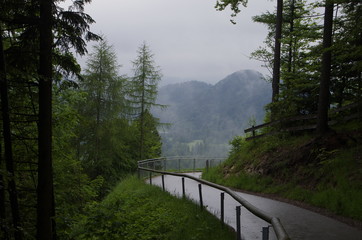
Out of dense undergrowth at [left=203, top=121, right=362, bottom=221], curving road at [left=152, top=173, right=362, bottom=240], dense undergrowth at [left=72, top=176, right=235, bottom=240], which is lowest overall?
dense undergrowth at [left=72, top=176, right=235, bottom=240]

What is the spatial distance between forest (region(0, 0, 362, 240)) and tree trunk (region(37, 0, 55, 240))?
0.02m

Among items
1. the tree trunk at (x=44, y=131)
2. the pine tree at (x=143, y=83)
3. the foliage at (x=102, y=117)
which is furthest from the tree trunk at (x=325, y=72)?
the pine tree at (x=143, y=83)

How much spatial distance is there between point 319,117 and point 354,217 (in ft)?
19.3

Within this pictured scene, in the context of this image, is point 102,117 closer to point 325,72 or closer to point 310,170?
point 325,72

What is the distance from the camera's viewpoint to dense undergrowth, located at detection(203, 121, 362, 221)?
9.50 m

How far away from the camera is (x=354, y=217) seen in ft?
27.3

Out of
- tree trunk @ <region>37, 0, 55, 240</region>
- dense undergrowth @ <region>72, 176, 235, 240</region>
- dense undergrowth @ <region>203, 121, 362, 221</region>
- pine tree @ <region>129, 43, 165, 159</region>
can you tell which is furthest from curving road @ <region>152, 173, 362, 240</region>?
pine tree @ <region>129, 43, 165, 159</region>

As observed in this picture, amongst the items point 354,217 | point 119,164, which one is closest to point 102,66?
point 119,164

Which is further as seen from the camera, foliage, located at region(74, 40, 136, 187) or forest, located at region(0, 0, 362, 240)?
foliage, located at region(74, 40, 136, 187)

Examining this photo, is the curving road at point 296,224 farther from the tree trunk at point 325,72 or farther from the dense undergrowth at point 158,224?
the tree trunk at point 325,72

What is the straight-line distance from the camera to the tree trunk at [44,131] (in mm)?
7344

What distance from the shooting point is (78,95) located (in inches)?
526

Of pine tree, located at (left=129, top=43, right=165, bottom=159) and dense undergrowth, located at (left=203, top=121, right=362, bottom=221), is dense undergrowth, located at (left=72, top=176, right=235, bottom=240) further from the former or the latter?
pine tree, located at (left=129, top=43, right=165, bottom=159)

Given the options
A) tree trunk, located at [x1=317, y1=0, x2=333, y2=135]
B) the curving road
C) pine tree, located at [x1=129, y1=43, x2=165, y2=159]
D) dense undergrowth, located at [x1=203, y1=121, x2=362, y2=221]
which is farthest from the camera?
pine tree, located at [x1=129, y1=43, x2=165, y2=159]
